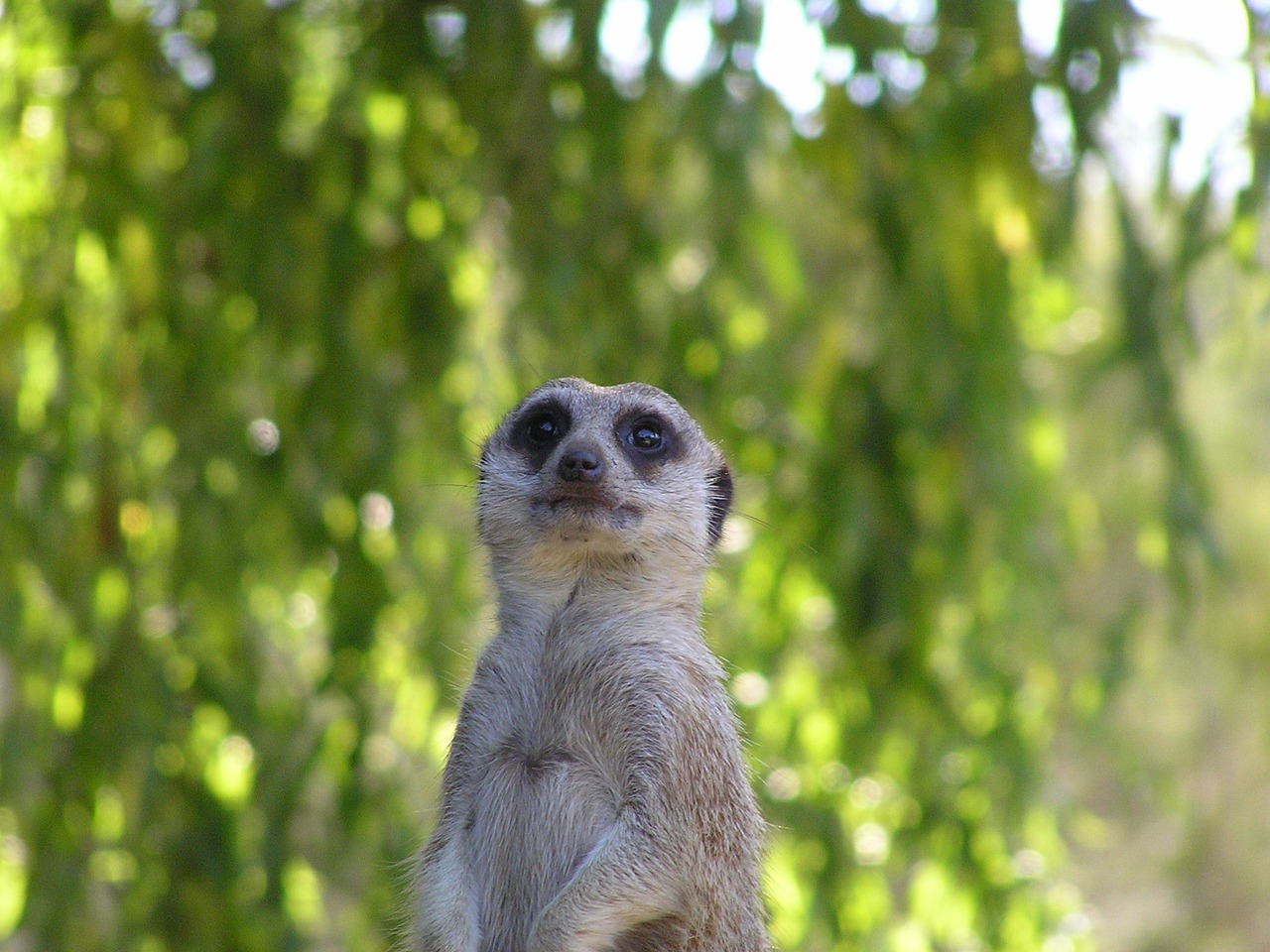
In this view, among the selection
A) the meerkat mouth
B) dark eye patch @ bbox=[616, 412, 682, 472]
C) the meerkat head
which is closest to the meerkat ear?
the meerkat head

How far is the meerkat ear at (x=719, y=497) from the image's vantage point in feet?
8.02

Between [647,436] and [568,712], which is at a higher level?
[647,436]

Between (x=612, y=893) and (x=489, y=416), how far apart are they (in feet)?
6.94

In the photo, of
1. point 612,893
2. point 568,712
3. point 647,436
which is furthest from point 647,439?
point 612,893

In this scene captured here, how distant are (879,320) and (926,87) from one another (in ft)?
1.87

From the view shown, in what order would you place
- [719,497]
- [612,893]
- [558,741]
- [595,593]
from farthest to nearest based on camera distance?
[719,497], [595,593], [558,741], [612,893]

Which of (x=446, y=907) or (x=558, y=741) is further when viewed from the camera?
(x=558, y=741)

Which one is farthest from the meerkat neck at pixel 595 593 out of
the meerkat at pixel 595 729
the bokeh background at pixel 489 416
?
the bokeh background at pixel 489 416

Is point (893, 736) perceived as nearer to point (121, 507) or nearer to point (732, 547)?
point (732, 547)

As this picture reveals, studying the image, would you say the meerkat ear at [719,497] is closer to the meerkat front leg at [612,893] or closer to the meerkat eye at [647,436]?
the meerkat eye at [647,436]

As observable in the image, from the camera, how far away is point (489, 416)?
3838 mm

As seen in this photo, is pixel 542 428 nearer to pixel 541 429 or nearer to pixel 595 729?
pixel 541 429

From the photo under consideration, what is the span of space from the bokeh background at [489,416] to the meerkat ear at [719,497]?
679 millimetres

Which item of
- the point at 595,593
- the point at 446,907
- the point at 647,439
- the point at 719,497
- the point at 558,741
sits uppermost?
the point at 647,439
